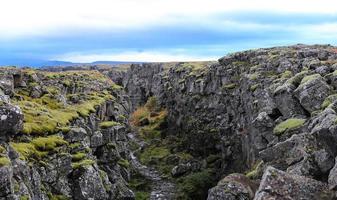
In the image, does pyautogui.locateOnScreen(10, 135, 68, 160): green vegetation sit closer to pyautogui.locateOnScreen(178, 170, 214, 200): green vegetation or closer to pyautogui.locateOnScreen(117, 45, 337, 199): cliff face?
pyautogui.locateOnScreen(117, 45, 337, 199): cliff face

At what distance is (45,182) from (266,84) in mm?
36527

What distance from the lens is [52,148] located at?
4538cm

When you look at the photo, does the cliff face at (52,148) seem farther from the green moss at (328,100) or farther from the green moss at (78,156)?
the green moss at (328,100)

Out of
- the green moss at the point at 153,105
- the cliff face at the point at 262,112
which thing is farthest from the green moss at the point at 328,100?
the green moss at the point at 153,105

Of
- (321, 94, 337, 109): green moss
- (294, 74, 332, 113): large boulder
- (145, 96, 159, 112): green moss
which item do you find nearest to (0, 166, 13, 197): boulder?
(321, 94, 337, 109): green moss

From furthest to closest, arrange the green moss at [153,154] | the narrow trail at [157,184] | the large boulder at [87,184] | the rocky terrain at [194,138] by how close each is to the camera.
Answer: the green moss at [153,154] < the narrow trail at [157,184] < the large boulder at [87,184] < the rocky terrain at [194,138]

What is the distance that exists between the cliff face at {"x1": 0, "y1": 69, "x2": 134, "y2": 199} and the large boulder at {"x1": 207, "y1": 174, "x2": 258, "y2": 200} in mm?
12935

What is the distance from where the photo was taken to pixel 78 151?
50406 millimetres

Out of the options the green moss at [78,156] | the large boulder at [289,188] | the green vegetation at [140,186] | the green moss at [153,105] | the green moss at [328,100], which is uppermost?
the green moss at [328,100]

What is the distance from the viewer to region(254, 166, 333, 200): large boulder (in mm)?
24719

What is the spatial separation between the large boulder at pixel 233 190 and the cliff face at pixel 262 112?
5.5 inches

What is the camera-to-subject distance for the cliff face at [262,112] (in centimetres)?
2875

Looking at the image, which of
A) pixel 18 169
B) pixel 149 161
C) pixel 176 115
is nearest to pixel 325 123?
pixel 18 169

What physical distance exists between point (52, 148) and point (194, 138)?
63.2 meters
